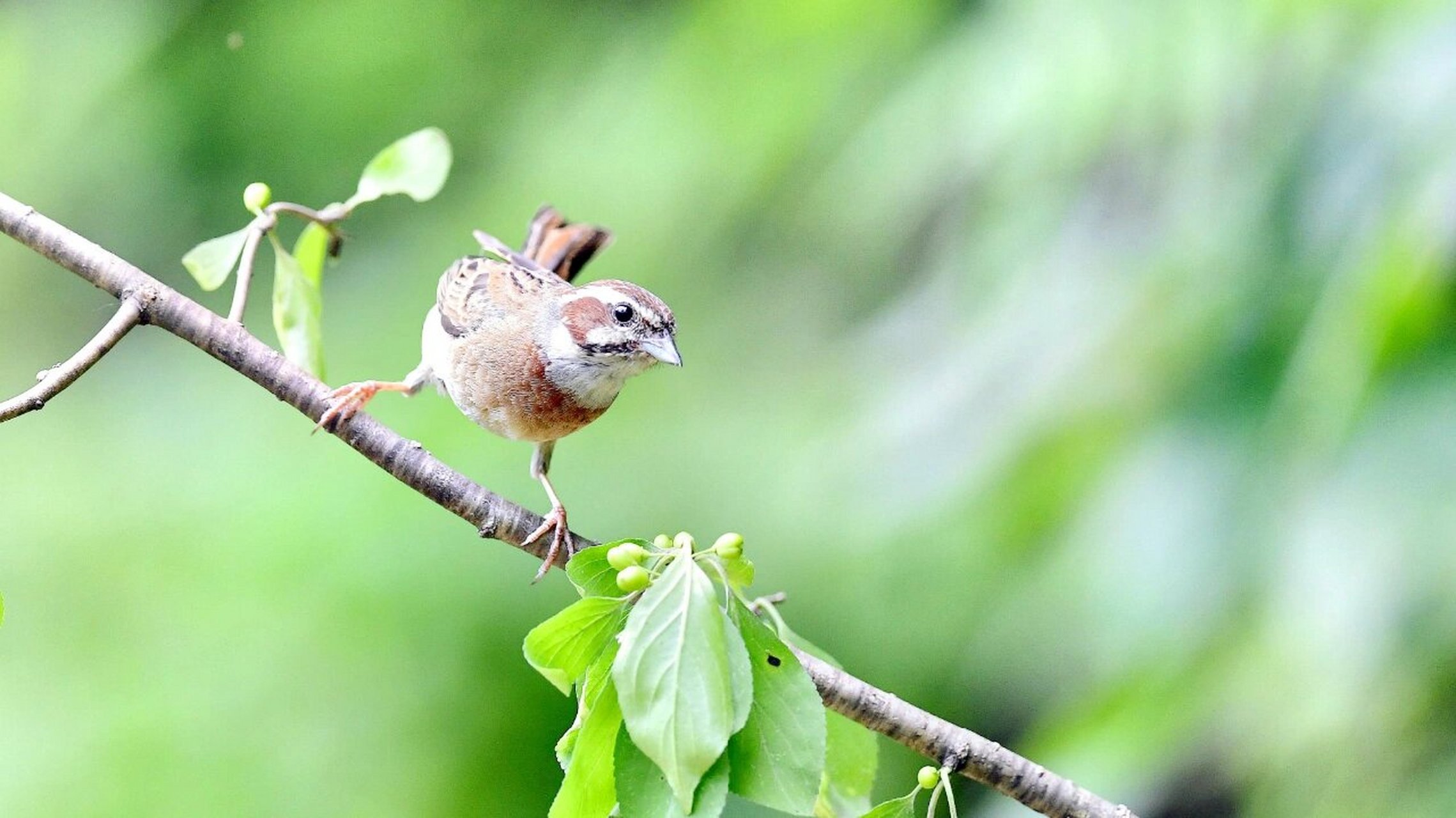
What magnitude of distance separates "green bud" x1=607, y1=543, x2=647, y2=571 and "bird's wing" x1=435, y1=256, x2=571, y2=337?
54.2 inches

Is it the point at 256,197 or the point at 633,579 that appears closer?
the point at 633,579

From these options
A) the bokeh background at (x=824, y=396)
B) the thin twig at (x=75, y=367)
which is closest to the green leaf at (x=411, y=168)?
the thin twig at (x=75, y=367)

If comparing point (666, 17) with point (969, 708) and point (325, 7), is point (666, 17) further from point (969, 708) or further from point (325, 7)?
point (969, 708)

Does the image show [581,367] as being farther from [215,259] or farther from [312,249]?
[215,259]

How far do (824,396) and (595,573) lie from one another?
11.0ft

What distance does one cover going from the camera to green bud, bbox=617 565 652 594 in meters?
1.41

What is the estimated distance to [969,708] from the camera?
156 inches

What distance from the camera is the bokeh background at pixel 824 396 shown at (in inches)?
110

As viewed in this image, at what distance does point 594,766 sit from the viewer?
1.42 meters

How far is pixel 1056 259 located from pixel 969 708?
52.2 inches

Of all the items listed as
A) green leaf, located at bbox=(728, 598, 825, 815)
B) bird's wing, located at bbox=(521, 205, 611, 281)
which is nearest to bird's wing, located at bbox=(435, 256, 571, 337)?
bird's wing, located at bbox=(521, 205, 611, 281)

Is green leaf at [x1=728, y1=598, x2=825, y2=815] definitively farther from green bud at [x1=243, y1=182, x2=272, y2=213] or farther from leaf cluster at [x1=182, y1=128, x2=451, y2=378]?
green bud at [x1=243, y1=182, x2=272, y2=213]

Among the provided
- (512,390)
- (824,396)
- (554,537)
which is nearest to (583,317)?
(512,390)

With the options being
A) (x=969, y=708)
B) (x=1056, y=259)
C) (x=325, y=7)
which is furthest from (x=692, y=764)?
(x=325, y=7)
